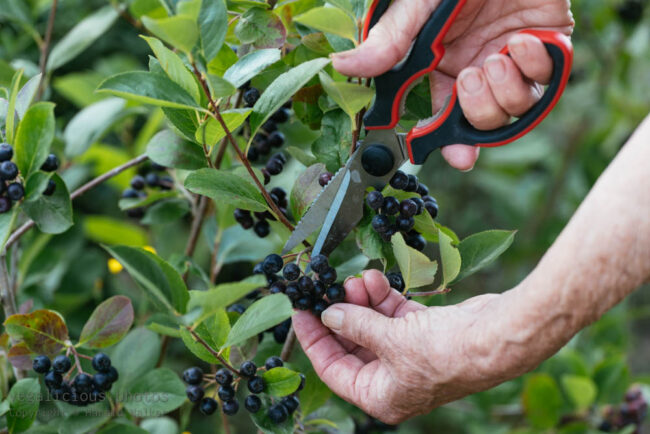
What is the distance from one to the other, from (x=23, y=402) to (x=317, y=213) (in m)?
0.49

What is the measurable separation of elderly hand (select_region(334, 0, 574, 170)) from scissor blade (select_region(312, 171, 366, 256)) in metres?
0.15

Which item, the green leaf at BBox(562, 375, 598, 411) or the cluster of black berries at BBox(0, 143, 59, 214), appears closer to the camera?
the cluster of black berries at BBox(0, 143, 59, 214)

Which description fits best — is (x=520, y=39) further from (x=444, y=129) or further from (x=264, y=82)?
(x=264, y=82)

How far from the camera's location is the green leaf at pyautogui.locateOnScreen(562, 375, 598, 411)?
1422 mm

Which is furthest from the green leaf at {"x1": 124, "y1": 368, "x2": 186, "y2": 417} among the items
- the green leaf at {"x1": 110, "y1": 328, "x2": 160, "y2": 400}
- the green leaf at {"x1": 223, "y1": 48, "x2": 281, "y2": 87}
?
the green leaf at {"x1": 223, "y1": 48, "x2": 281, "y2": 87}

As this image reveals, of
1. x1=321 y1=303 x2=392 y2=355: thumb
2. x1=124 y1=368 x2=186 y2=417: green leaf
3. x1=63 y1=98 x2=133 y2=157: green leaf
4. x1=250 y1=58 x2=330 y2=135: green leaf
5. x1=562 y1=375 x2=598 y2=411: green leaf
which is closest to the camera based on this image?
x1=250 y1=58 x2=330 y2=135: green leaf

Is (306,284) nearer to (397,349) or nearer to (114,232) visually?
(397,349)

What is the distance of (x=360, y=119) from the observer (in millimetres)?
889

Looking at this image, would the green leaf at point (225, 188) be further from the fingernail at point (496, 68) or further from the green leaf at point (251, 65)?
the fingernail at point (496, 68)

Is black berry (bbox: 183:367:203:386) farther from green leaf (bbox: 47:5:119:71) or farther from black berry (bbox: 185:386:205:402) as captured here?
green leaf (bbox: 47:5:119:71)

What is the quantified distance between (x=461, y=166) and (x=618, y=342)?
4.36 feet

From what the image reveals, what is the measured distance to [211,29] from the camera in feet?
2.39

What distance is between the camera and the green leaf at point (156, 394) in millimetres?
969

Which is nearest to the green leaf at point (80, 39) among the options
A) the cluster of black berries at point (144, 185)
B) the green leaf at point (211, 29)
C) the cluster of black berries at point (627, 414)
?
the cluster of black berries at point (144, 185)
